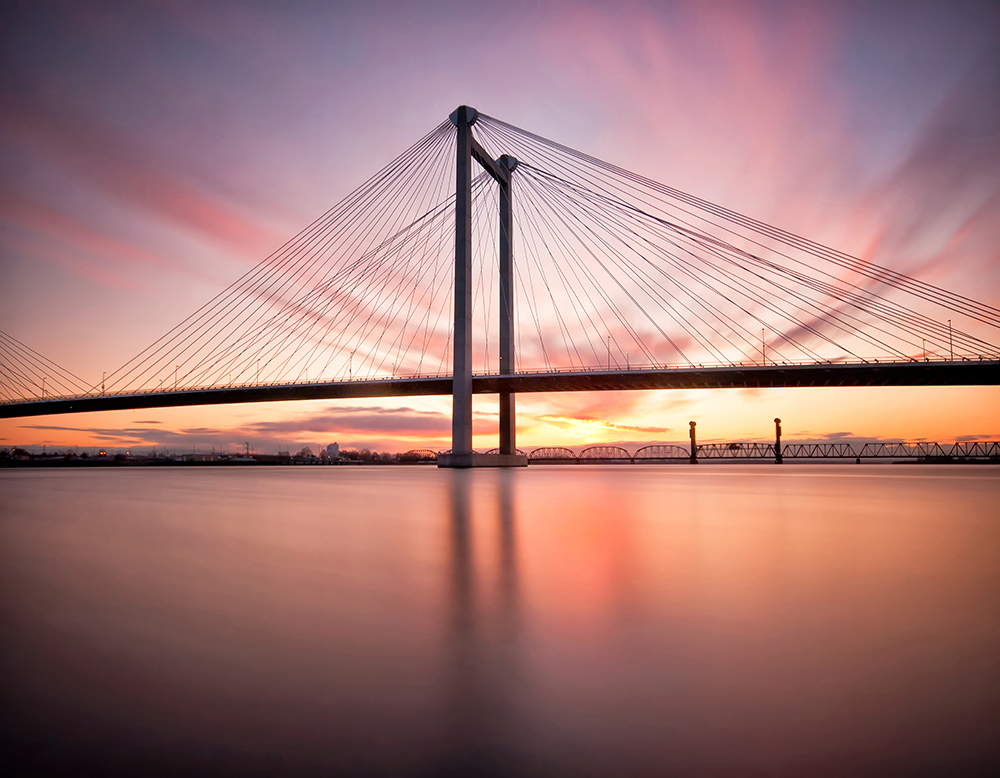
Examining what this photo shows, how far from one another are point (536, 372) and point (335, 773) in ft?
103

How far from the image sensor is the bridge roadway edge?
28844 millimetres

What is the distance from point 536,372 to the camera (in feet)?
106

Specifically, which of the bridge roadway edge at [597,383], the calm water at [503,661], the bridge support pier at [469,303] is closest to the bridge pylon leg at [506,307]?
the bridge support pier at [469,303]

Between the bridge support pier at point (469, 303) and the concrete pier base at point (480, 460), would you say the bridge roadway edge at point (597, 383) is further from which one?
the concrete pier base at point (480, 460)

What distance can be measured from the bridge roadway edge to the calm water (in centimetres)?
2655

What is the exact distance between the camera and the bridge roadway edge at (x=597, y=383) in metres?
28.8

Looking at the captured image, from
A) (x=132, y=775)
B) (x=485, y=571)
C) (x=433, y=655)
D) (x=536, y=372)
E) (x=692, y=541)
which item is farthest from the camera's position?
(x=536, y=372)

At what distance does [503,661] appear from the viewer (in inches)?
75.8

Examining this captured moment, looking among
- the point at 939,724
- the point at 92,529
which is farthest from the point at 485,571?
the point at 92,529

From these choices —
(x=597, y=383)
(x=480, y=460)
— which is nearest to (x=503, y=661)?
(x=597, y=383)

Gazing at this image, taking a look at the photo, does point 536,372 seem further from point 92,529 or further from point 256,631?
point 256,631

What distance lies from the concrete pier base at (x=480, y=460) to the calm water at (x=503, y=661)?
2671 cm

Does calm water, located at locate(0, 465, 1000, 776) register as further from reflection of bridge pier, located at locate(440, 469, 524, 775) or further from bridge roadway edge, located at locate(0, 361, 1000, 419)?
bridge roadway edge, located at locate(0, 361, 1000, 419)

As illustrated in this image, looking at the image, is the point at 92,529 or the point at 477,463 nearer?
the point at 92,529
